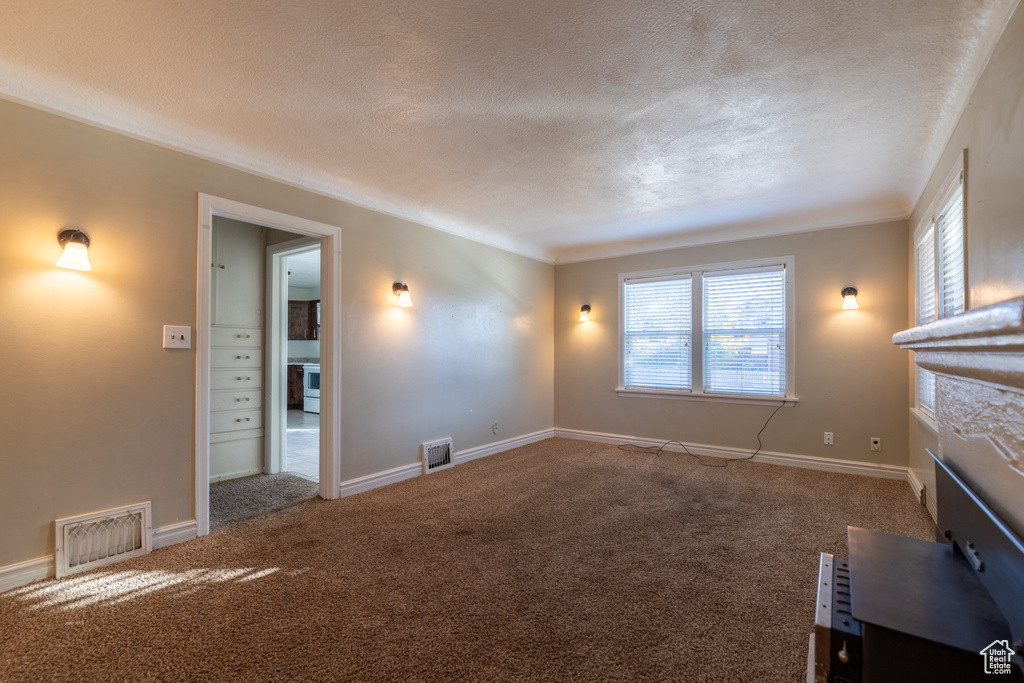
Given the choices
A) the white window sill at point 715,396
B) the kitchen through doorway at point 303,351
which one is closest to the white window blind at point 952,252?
the white window sill at point 715,396

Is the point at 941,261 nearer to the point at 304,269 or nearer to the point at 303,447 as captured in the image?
the point at 303,447

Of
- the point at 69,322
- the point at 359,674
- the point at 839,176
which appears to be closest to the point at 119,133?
the point at 69,322

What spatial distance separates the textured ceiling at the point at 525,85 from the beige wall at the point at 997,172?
0.14m

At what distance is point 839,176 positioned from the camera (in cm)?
330

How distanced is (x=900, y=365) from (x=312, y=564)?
4675 mm

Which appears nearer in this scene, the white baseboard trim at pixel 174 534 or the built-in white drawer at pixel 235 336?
the white baseboard trim at pixel 174 534

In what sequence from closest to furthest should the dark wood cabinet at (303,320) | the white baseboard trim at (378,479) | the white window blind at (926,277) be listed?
the white window blind at (926,277), the white baseboard trim at (378,479), the dark wood cabinet at (303,320)

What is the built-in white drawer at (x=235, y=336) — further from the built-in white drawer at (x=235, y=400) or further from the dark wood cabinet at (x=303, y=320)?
the dark wood cabinet at (x=303, y=320)

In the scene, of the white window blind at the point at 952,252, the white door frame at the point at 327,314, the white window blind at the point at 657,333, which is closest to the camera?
the white window blind at the point at 952,252

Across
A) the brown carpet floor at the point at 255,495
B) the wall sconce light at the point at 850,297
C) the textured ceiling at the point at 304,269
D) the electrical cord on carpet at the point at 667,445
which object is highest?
the textured ceiling at the point at 304,269

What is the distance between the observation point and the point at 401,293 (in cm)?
389

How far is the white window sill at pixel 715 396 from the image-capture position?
4.43 m

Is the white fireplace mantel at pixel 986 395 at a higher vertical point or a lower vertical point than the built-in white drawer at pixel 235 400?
higher

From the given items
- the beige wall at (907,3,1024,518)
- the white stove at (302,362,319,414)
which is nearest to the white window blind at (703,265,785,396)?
the beige wall at (907,3,1024,518)
